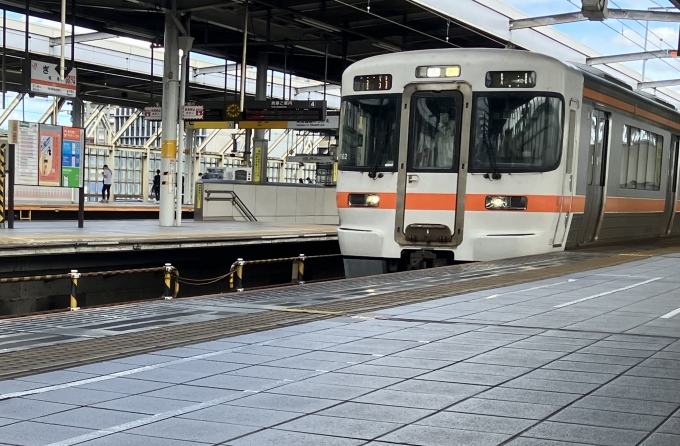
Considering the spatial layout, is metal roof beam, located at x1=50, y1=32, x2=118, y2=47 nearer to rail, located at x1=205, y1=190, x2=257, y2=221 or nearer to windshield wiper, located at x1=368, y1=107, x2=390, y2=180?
rail, located at x1=205, y1=190, x2=257, y2=221

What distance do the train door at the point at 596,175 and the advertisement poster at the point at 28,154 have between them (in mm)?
12163

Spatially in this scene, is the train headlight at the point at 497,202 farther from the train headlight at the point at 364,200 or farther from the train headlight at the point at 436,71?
the train headlight at the point at 436,71

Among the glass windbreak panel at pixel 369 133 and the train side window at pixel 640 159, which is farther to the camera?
the train side window at pixel 640 159

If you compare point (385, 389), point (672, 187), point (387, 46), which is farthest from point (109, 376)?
point (387, 46)

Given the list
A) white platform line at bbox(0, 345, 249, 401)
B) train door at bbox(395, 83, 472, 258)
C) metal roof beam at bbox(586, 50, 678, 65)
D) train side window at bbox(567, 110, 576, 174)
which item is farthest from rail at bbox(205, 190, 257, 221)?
white platform line at bbox(0, 345, 249, 401)

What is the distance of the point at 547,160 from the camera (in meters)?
12.5

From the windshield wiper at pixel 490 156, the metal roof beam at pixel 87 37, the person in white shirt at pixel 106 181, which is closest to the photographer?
the windshield wiper at pixel 490 156

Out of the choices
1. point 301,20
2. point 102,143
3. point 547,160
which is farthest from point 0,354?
point 102,143

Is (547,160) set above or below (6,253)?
above

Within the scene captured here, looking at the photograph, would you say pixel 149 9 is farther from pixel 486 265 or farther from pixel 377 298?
pixel 377 298

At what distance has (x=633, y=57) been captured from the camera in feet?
102

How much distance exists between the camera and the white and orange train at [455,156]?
12.4 m

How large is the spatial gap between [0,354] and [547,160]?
332 inches

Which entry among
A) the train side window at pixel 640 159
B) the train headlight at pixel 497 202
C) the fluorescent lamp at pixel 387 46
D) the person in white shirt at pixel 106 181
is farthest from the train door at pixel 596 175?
the person in white shirt at pixel 106 181
